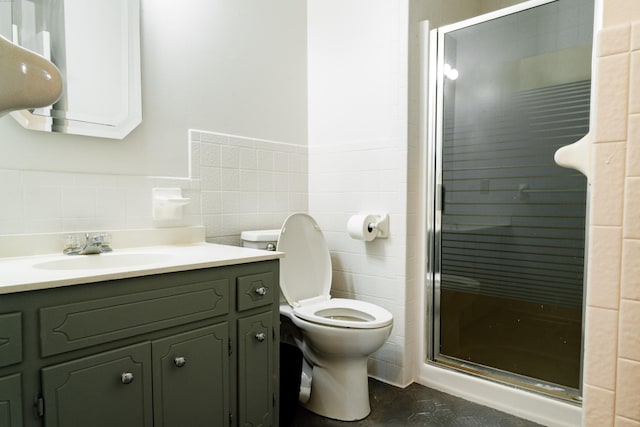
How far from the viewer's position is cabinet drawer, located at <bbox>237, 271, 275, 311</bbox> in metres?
1.37

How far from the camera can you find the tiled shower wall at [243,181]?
6.23ft

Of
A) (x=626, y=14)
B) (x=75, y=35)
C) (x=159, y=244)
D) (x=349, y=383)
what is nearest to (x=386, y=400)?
(x=349, y=383)

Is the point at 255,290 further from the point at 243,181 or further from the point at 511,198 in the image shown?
the point at 511,198

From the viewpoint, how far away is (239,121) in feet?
6.70

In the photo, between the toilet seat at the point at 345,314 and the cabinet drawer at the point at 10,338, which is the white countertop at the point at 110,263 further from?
the toilet seat at the point at 345,314

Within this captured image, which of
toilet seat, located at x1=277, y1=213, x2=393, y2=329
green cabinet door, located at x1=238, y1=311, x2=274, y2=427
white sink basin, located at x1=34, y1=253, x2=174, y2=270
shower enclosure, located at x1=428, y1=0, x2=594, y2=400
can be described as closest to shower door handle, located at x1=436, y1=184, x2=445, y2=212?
shower enclosure, located at x1=428, y1=0, x2=594, y2=400

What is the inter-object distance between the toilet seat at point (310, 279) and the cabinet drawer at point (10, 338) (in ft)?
3.54

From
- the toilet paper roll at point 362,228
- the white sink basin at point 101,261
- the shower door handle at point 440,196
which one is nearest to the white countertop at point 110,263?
the white sink basin at point 101,261

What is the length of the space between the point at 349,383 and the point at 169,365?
89cm

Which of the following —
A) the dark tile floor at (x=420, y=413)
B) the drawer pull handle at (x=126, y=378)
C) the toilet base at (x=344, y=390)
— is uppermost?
the drawer pull handle at (x=126, y=378)

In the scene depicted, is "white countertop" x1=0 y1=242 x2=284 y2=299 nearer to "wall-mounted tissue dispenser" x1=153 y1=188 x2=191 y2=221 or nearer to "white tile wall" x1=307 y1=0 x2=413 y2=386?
"wall-mounted tissue dispenser" x1=153 y1=188 x2=191 y2=221

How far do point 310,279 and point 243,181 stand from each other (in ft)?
2.09

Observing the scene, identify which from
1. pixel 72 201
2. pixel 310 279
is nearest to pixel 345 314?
pixel 310 279

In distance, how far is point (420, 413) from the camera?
1812 millimetres
